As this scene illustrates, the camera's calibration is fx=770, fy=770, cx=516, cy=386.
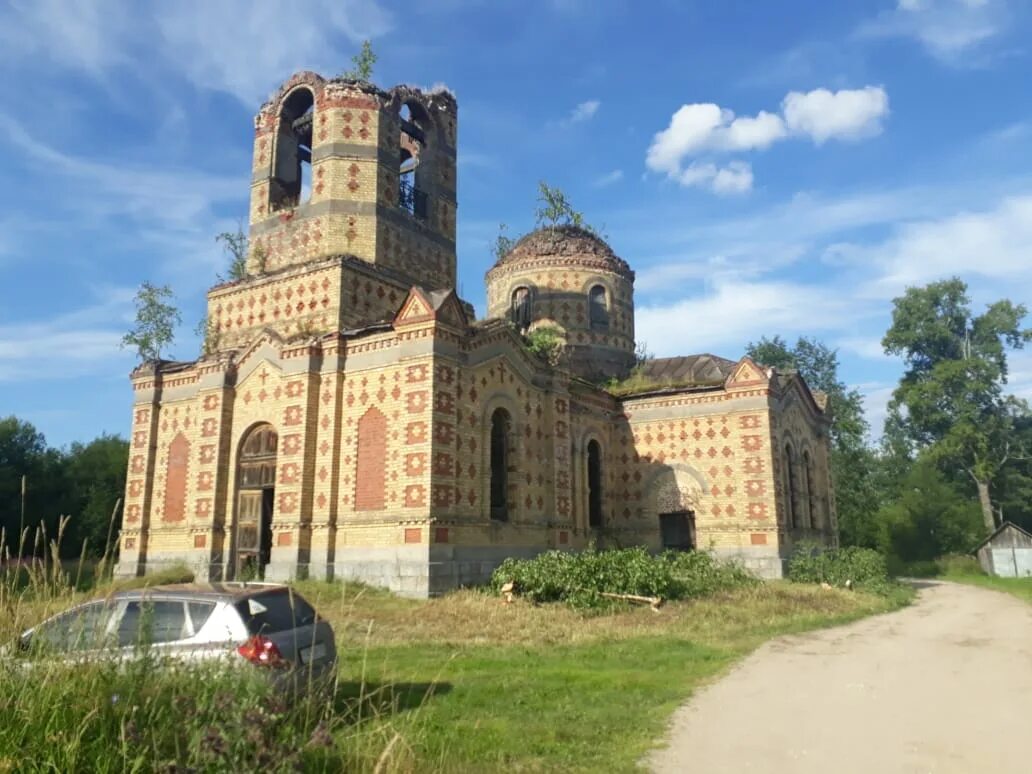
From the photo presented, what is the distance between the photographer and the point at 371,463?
19.2 metres

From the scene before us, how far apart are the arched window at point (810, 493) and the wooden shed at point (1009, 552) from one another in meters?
12.1

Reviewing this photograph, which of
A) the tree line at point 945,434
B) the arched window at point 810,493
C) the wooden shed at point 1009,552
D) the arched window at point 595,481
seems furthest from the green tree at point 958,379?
the arched window at point 595,481

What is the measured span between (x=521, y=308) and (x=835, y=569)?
15.3 m

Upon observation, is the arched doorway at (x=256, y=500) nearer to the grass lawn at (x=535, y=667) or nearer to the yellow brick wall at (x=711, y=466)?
the grass lawn at (x=535, y=667)

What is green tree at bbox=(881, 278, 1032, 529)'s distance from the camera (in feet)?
144

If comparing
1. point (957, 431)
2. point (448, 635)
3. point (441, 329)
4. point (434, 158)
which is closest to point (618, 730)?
point (448, 635)

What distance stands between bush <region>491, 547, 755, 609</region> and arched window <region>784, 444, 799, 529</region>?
8247mm

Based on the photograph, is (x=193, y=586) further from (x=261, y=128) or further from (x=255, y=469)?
(x=261, y=128)

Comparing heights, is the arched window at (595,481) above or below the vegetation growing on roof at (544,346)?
below

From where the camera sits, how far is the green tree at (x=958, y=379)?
144 ft

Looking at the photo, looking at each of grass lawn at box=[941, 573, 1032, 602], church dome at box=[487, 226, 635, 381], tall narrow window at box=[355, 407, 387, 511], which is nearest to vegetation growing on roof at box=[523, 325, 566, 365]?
church dome at box=[487, 226, 635, 381]

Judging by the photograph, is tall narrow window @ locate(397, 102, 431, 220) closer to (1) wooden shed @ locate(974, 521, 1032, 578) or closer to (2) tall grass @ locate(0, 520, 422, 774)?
(2) tall grass @ locate(0, 520, 422, 774)

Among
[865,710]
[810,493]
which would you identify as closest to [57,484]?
[810,493]

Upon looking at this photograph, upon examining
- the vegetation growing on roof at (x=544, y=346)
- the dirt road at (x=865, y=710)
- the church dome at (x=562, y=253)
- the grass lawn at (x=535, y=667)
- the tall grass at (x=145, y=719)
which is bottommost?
the dirt road at (x=865, y=710)
